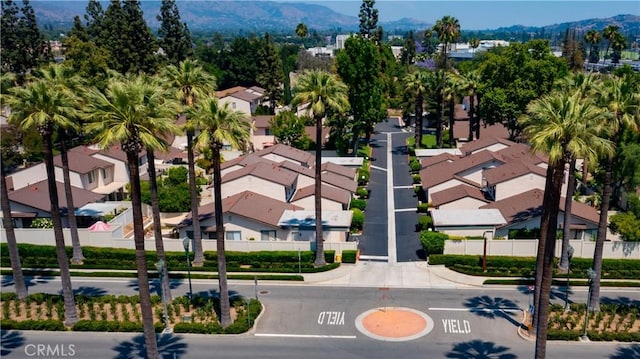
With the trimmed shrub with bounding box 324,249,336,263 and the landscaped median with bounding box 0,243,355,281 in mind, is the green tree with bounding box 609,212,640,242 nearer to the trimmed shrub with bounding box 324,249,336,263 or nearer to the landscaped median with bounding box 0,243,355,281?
the landscaped median with bounding box 0,243,355,281

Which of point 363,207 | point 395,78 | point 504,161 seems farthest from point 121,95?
point 395,78

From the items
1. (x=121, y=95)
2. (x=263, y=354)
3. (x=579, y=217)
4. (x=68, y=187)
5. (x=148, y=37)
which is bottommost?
(x=263, y=354)

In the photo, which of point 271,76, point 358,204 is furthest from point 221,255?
point 271,76

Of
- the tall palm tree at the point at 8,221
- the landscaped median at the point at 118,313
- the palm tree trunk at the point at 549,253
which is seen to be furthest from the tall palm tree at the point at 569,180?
the tall palm tree at the point at 8,221

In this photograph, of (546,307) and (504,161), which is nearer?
(546,307)

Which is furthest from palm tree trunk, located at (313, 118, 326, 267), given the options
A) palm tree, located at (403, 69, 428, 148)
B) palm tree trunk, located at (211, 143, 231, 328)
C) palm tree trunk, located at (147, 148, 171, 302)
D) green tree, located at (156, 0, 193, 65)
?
green tree, located at (156, 0, 193, 65)

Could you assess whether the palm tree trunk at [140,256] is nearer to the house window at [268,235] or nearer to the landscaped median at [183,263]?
the landscaped median at [183,263]

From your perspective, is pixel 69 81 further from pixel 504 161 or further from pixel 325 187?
pixel 504 161
